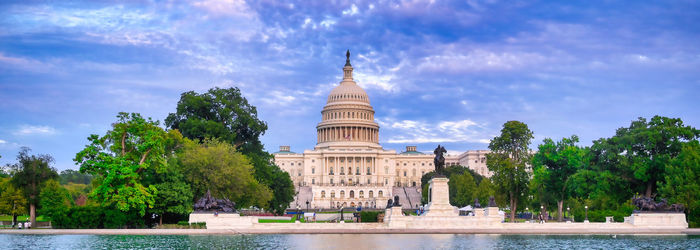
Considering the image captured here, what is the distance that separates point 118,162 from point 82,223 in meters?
4.34

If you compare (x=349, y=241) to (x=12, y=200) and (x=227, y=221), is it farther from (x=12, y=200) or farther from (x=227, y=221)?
(x=12, y=200)

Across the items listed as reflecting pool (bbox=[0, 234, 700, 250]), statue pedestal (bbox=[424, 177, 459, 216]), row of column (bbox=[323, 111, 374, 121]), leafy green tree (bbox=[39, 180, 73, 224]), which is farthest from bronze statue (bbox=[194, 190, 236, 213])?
row of column (bbox=[323, 111, 374, 121])

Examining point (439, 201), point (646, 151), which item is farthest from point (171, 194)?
point (646, 151)

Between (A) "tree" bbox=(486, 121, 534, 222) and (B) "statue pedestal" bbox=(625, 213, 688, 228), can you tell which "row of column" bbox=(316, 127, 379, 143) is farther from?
(B) "statue pedestal" bbox=(625, 213, 688, 228)

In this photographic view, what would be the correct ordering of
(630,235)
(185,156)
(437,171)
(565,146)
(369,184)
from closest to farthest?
1. (630,235)
2. (437,171)
3. (185,156)
4. (565,146)
5. (369,184)

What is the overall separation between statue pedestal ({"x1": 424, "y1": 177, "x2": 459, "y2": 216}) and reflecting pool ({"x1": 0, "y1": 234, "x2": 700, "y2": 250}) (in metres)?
4.40

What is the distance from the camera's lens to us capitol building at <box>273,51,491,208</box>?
513ft

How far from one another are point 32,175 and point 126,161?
11.3 meters

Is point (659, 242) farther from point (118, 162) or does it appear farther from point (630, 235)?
point (118, 162)

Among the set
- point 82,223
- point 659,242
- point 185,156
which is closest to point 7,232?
point 82,223

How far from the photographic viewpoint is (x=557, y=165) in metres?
59.3

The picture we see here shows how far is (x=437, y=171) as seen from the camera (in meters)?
47.4

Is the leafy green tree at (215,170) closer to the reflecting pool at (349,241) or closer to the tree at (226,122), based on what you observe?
the tree at (226,122)

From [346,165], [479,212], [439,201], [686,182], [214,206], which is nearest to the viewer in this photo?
[479,212]
